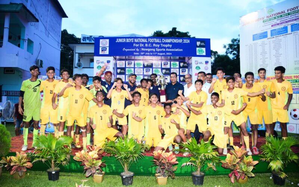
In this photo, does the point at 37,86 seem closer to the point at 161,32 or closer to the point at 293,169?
the point at 293,169

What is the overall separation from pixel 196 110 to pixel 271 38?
5.00m

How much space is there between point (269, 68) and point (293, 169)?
4.64 metres

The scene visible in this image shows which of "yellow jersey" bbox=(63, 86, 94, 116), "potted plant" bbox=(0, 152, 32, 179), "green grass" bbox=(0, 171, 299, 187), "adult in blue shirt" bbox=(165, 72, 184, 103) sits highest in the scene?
"adult in blue shirt" bbox=(165, 72, 184, 103)

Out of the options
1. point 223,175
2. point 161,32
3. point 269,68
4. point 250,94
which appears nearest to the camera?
point 223,175

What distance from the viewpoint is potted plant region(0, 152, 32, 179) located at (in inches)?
147

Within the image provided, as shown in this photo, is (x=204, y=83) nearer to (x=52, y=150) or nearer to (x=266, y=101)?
(x=266, y=101)

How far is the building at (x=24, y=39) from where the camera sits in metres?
12.4

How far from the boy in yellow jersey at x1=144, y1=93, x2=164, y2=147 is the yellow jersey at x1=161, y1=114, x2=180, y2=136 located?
157 millimetres

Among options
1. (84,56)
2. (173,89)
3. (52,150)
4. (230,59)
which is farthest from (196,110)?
(230,59)

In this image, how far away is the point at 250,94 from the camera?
16.1 feet

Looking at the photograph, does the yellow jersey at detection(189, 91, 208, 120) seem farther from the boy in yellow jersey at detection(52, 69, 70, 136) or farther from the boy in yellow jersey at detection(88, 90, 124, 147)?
the boy in yellow jersey at detection(52, 69, 70, 136)

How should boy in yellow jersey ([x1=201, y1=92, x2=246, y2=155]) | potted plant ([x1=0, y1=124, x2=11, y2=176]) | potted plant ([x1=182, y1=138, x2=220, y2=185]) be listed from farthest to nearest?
boy in yellow jersey ([x1=201, y1=92, x2=246, y2=155]), potted plant ([x1=0, y1=124, x2=11, y2=176]), potted plant ([x1=182, y1=138, x2=220, y2=185])

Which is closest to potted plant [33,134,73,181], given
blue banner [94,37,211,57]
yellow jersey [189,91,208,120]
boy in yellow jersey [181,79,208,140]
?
boy in yellow jersey [181,79,208,140]

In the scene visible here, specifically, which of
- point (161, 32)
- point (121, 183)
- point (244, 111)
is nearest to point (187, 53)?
point (244, 111)
